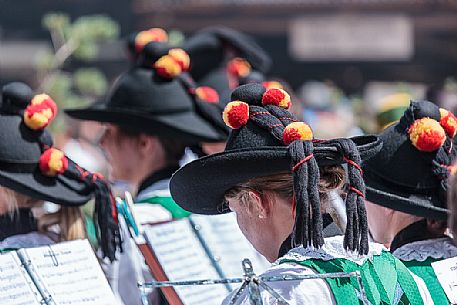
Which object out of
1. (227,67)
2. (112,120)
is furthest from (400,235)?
(227,67)

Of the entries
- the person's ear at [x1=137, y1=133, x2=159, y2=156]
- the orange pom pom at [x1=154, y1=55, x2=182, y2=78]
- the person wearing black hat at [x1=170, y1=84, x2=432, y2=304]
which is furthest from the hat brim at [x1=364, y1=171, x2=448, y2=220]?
the orange pom pom at [x1=154, y1=55, x2=182, y2=78]

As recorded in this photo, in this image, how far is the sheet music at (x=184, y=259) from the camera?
337 cm

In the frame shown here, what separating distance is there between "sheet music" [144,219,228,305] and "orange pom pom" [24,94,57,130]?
51cm

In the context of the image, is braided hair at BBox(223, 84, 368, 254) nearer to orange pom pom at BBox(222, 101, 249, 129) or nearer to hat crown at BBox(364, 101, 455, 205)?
orange pom pom at BBox(222, 101, 249, 129)

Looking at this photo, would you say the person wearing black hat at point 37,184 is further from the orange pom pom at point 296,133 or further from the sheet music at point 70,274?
the orange pom pom at point 296,133

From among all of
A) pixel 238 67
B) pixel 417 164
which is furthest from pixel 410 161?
pixel 238 67

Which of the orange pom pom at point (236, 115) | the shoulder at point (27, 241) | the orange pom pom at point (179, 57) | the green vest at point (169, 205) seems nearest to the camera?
the orange pom pom at point (236, 115)

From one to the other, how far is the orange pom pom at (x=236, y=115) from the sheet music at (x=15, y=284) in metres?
0.74

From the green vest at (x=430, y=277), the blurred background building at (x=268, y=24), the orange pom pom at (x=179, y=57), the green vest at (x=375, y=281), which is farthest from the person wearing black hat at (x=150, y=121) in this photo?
the blurred background building at (x=268, y=24)

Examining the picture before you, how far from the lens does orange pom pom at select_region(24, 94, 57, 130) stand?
11.4ft

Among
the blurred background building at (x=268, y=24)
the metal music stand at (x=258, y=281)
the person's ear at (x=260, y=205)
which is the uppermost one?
the person's ear at (x=260, y=205)

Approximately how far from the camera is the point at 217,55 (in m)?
5.63

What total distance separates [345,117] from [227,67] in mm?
5647

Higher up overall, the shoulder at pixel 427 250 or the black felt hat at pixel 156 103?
the black felt hat at pixel 156 103
